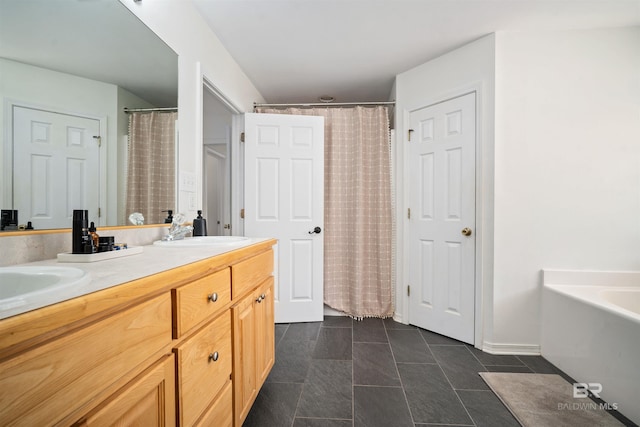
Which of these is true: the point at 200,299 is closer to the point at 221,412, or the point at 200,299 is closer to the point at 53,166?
the point at 221,412

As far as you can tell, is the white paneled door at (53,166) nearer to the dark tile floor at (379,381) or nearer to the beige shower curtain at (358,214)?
the dark tile floor at (379,381)

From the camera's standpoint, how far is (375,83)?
2822mm

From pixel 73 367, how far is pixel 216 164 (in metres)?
3.72

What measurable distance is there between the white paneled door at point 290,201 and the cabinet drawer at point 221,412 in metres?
1.55

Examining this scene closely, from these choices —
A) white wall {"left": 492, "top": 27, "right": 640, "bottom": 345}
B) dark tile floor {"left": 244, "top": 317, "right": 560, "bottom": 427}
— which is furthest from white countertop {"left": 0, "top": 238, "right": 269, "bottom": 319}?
white wall {"left": 492, "top": 27, "right": 640, "bottom": 345}

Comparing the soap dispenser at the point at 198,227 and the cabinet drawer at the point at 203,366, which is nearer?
the cabinet drawer at the point at 203,366

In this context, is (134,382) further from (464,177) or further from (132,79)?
(464,177)

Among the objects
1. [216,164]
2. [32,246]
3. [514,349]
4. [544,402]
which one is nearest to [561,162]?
[514,349]

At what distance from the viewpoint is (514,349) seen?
6.55ft

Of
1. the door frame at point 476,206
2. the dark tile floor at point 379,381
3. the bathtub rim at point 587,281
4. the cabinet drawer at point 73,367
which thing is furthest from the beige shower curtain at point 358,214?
the cabinet drawer at point 73,367

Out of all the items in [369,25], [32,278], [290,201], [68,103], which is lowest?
[32,278]

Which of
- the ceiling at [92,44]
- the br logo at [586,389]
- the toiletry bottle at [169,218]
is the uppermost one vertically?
the ceiling at [92,44]

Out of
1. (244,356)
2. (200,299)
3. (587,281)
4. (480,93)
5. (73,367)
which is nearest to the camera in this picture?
(73,367)

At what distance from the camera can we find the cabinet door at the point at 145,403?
19.9 inches
